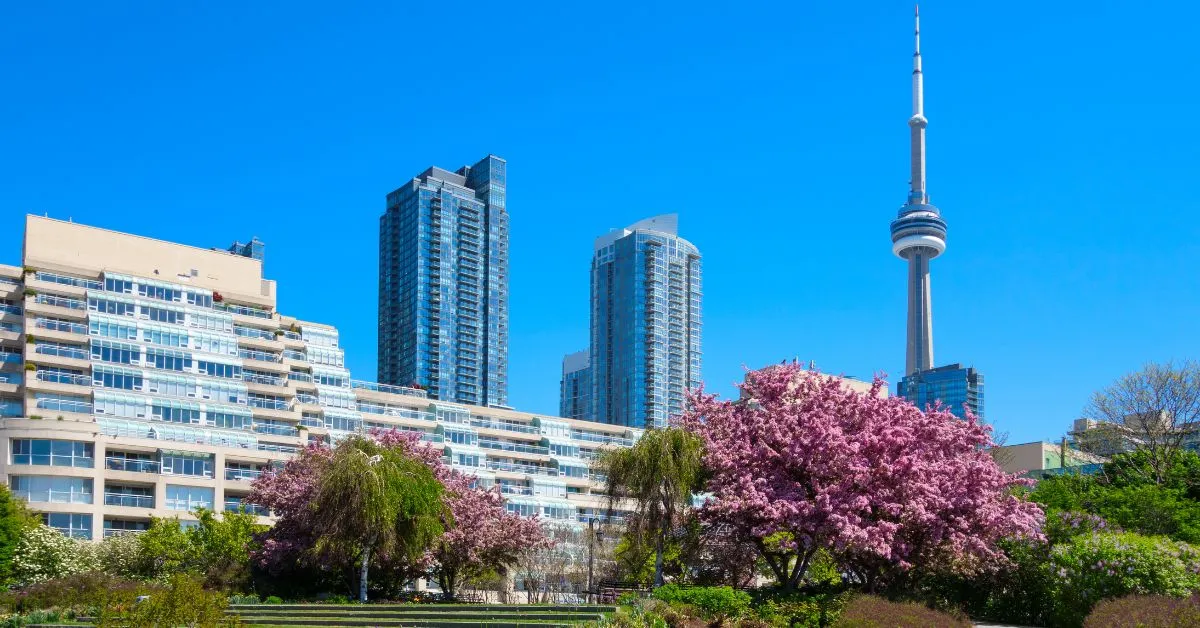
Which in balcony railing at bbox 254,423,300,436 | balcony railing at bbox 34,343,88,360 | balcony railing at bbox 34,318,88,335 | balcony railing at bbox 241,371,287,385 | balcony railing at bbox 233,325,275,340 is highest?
balcony railing at bbox 233,325,275,340

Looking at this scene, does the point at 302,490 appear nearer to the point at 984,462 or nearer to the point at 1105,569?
the point at 984,462

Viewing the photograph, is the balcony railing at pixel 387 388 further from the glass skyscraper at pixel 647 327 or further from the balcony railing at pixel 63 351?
the glass skyscraper at pixel 647 327

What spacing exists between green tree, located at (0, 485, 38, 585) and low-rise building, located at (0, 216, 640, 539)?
39.7 ft

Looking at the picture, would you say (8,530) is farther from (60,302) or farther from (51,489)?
(60,302)

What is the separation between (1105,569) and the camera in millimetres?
32500

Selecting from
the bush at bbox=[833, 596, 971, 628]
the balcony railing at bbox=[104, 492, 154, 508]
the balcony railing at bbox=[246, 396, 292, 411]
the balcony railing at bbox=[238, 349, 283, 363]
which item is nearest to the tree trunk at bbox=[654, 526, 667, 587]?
the bush at bbox=[833, 596, 971, 628]

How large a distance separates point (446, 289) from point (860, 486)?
14048 cm

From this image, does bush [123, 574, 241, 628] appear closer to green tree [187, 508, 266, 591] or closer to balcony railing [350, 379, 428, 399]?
green tree [187, 508, 266, 591]

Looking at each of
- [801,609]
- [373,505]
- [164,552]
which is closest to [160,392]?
[164,552]

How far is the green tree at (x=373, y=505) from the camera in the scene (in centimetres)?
4275

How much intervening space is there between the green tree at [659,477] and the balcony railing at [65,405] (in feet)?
161

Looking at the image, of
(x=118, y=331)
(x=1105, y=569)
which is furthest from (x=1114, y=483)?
(x=118, y=331)

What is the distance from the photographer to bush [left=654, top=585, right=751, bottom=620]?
32.0 metres

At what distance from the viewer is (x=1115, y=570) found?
1268 inches
